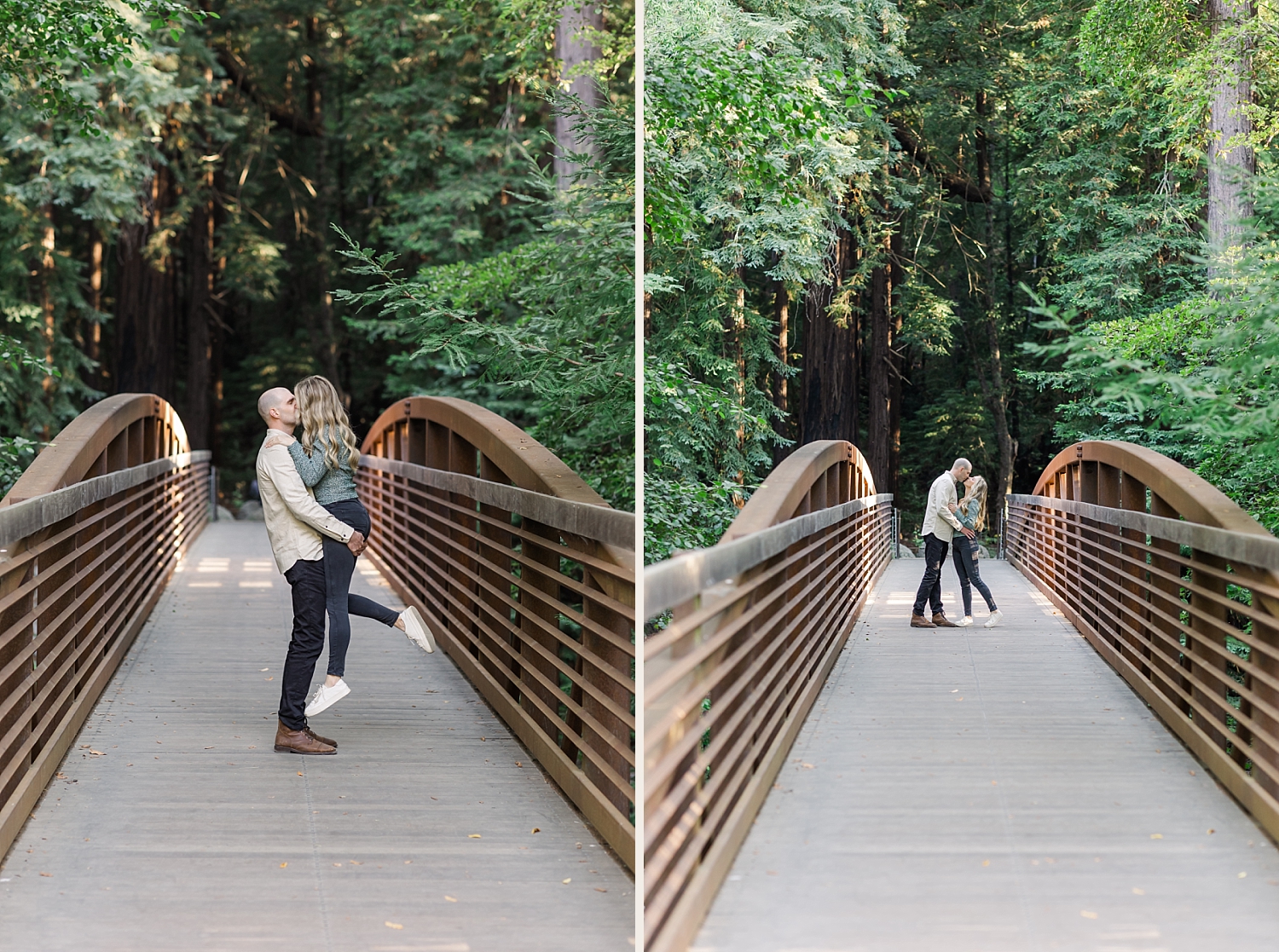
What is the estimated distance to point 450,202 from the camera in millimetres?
15602

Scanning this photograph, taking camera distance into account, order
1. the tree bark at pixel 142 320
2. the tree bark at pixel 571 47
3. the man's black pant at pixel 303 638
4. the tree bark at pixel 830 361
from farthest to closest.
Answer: the tree bark at pixel 142 320, the tree bark at pixel 571 47, the man's black pant at pixel 303 638, the tree bark at pixel 830 361

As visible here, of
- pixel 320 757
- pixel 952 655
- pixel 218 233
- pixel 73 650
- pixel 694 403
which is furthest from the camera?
pixel 218 233

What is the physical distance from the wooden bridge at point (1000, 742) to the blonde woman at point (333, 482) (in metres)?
1.78

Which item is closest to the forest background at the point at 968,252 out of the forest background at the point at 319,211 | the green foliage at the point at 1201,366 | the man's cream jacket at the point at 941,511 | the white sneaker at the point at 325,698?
the green foliage at the point at 1201,366

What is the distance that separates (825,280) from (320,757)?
A: 8.77 feet

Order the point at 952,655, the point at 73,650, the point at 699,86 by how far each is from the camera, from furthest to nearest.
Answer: the point at 73,650, the point at 699,86, the point at 952,655

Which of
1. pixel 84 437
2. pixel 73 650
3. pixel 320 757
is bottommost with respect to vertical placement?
pixel 320 757

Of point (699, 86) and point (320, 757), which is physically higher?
point (699, 86)

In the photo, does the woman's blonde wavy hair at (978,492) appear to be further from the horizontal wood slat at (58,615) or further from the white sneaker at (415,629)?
the horizontal wood slat at (58,615)

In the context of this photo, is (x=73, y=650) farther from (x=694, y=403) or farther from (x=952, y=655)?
(x=952, y=655)

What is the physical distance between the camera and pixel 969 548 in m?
3.47

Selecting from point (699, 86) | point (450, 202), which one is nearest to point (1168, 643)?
point (699, 86)

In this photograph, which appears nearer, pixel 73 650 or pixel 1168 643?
pixel 1168 643

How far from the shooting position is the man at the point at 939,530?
3338 mm
